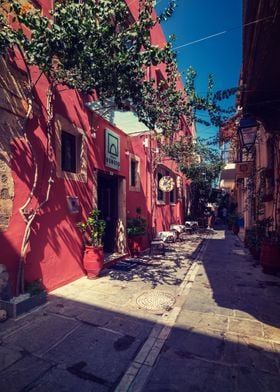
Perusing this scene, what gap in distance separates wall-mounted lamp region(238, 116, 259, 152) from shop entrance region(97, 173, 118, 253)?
4.44 metres

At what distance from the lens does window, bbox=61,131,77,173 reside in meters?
5.93

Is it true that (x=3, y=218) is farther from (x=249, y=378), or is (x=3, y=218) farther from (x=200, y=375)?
(x=249, y=378)

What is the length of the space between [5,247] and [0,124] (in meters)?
2.10

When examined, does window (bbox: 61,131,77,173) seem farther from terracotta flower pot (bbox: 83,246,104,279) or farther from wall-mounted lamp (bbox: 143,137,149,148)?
wall-mounted lamp (bbox: 143,137,149,148)

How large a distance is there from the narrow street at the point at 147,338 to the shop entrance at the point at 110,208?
2.52 metres

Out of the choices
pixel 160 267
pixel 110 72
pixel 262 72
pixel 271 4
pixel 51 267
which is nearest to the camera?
pixel 271 4

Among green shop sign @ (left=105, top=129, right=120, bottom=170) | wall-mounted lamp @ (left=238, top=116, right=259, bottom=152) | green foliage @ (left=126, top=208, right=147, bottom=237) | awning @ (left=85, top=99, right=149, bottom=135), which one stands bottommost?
green foliage @ (left=126, top=208, right=147, bottom=237)

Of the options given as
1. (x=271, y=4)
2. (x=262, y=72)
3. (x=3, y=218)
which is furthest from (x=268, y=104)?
(x=3, y=218)

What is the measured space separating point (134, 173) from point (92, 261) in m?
4.86

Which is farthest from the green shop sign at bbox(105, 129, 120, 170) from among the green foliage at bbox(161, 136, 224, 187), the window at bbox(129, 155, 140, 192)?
the green foliage at bbox(161, 136, 224, 187)

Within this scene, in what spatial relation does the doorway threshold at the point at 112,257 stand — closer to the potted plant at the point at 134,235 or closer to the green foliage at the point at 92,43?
the potted plant at the point at 134,235

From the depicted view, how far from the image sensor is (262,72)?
4.27m

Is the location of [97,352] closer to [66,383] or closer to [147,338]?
[66,383]

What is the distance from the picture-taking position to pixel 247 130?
8016 mm
